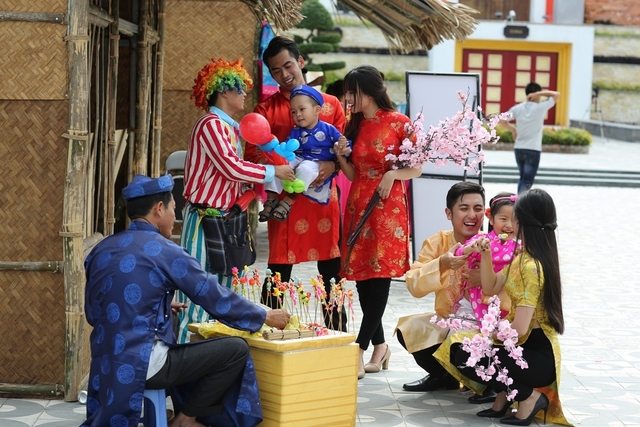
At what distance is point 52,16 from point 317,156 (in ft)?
5.17

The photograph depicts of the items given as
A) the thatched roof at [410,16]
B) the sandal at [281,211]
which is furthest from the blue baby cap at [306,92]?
the thatched roof at [410,16]

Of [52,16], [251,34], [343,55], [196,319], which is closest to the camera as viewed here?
[52,16]

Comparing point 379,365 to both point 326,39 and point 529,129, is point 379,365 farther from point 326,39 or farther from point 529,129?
point 326,39

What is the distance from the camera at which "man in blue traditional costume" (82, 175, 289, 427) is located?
4.12 metres

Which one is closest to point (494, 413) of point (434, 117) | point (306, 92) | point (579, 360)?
point (579, 360)

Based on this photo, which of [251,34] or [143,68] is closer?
[143,68]

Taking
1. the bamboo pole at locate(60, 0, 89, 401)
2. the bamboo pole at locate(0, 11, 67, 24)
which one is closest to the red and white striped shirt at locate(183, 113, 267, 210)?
the bamboo pole at locate(60, 0, 89, 401)

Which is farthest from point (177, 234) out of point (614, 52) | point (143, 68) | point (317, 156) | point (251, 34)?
point (614, 52)

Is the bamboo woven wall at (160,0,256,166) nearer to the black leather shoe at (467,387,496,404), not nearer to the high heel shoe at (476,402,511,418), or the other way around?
the black leather shoe at (467,387,496,404)

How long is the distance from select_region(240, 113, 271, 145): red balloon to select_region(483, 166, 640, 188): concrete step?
14796mm

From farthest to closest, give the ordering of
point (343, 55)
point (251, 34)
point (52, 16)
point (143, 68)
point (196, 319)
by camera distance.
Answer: point (343, 55), point (251, 34), point (143, 68), point (196, 319), point (52, 16)

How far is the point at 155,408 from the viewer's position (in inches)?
168

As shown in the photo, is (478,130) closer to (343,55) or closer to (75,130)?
(75,130)

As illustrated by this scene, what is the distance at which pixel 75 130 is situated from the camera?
4977 mm
